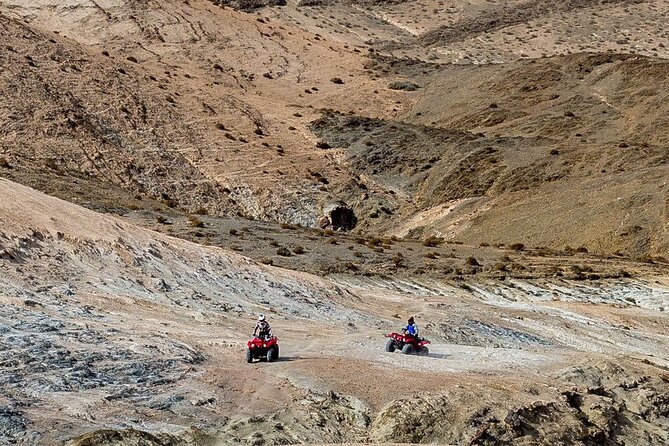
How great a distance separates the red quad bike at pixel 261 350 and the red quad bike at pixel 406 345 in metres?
3.66

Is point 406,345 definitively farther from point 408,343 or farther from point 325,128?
point 325,128

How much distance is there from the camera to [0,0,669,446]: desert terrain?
55.3ft

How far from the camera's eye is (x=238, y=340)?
2136 centimetres

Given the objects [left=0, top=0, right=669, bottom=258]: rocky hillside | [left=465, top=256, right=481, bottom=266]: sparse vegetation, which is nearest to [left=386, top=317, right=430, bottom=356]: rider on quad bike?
[left=465, top=256, right=481, bottom=266]: sparse vegetation

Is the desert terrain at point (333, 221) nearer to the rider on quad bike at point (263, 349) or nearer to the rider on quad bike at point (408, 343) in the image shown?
the rider on quad bike at point (263, 349)

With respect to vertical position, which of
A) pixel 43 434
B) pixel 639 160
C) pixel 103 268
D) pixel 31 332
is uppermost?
pixel 639 160

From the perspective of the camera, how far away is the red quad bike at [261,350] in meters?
19.3

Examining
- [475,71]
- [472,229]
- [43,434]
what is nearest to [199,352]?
[43,434]

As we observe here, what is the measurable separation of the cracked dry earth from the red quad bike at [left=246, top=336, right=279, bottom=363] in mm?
340

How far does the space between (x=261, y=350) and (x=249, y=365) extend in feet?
1.52

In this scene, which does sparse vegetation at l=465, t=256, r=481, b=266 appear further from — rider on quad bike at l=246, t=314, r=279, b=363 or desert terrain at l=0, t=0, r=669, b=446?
rider on quad bike at l=246, t=314, r=279, b=363

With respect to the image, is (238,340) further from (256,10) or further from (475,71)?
(256,10)

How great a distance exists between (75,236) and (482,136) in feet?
142

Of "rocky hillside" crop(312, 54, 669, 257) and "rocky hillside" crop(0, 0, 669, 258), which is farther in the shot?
"rocky hillside" crop(0, 0, 669, 258)
